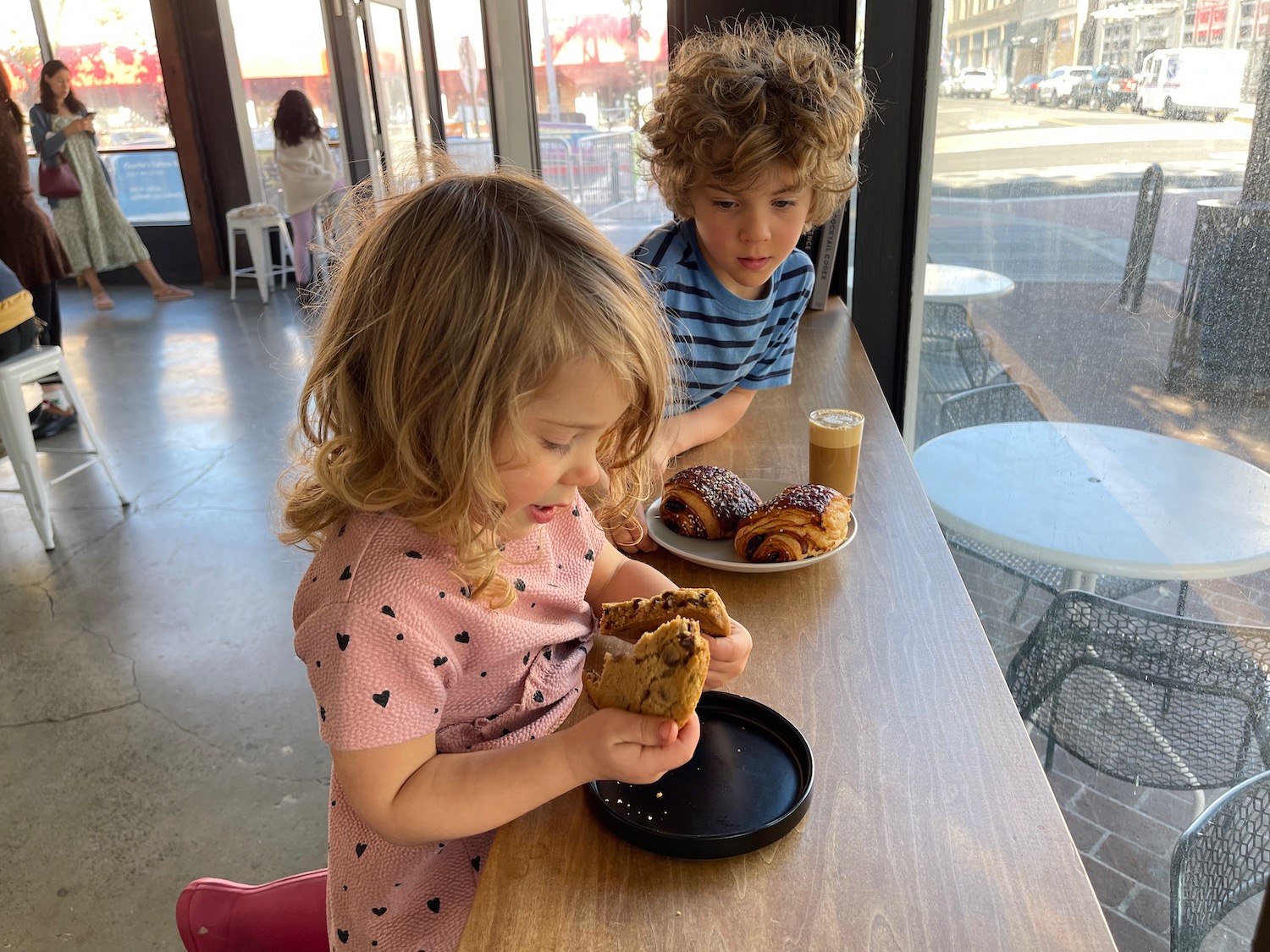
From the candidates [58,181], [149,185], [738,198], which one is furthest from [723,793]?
[149,185]

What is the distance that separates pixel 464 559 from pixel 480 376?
16 centimetres

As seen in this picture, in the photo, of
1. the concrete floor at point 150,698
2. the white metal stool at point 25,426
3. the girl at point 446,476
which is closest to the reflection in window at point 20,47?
the concrete floor at point 150,698

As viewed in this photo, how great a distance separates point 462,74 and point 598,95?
139cm

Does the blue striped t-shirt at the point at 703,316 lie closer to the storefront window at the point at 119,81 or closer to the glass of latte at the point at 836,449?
the glass of latte at the point at 836,449

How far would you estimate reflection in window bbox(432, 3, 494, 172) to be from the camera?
17.0ft

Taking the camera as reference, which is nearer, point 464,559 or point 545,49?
point 464,559

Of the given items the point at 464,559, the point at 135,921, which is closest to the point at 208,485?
the point at 135,921

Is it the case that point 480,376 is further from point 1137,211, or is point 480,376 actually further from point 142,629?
point 142,629

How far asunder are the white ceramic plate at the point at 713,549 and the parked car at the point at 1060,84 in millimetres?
696

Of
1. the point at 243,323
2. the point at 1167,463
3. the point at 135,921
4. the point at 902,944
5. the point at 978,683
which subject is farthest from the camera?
the point at 243,323

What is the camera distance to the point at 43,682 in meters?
2.50

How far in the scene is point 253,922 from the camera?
1.10 metres

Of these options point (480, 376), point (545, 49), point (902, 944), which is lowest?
point (902, 944)

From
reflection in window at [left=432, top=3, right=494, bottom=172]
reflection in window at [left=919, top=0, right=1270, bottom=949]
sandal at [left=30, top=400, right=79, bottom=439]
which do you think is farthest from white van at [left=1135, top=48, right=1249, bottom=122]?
sandal at [left=30, top=400, right=79, bottom=439]
